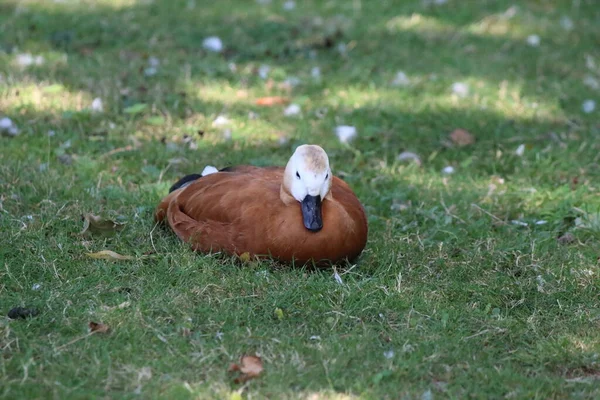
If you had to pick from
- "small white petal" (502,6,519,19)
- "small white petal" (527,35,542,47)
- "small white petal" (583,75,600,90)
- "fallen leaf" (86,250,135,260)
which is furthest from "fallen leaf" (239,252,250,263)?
"small white petal" (502,6,519,19)

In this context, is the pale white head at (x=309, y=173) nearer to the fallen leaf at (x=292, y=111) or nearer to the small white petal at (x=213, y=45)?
the fallen leaf at (x=292, y=111)

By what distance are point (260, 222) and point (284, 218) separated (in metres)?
0.11

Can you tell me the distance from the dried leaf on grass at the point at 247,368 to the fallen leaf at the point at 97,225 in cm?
130

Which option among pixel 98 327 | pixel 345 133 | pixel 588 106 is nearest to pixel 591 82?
pixel 588 106

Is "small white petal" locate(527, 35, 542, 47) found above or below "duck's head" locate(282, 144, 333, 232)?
below

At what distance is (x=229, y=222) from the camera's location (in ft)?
13.5

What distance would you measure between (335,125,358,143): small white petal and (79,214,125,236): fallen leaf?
6.34ft

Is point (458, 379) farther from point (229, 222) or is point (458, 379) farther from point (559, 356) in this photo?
point (229, 222)

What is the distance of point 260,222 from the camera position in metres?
4.01

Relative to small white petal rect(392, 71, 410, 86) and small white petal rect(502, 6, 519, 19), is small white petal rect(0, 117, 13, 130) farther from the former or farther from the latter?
small white petal rect(502, 6, 519, 19)

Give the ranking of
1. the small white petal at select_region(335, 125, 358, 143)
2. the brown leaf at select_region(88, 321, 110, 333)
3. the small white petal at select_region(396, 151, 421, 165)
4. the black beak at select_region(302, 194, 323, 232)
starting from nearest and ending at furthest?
the brown leaf at select_region(88, 321, 110, 333) → the black beak at select_region(302, 194, 323, 232) → the small white petal at select_region(396, 151, 421, 165) → the small white petal at select_region(335, 125, 358, 143)

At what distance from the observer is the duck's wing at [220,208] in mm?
4059

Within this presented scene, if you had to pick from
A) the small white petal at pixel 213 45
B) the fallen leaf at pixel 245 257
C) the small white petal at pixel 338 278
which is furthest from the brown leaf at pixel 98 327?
the small white petal at pixel 213 45

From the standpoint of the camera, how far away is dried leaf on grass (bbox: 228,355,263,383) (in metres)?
3.17
